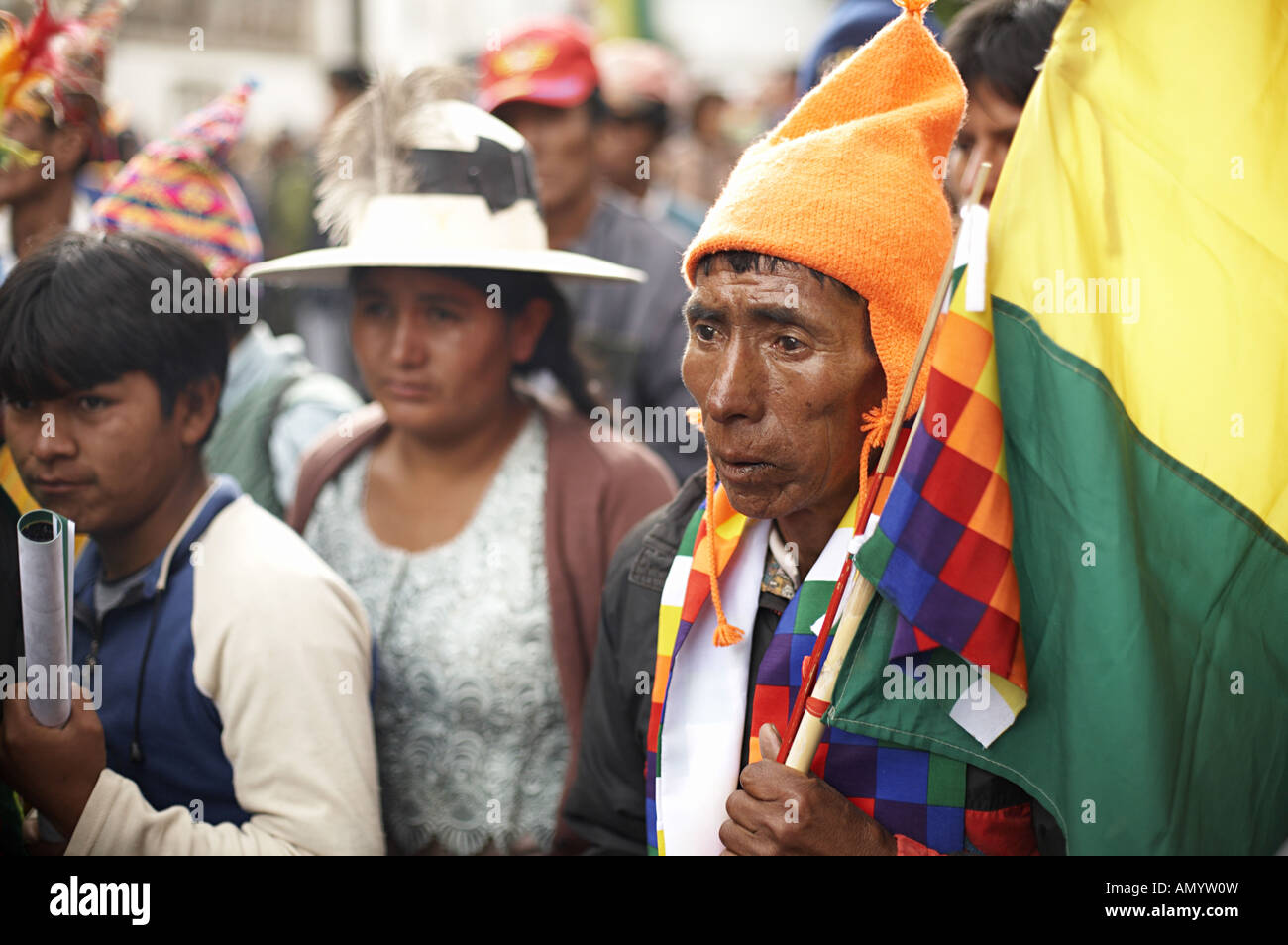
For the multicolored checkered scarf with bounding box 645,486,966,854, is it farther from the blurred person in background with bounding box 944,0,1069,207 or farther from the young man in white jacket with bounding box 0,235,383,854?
the blurred person in background with bounding box 944,0,1069,207

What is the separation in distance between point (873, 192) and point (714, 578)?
70 centimetres

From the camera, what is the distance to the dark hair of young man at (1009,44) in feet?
9.78

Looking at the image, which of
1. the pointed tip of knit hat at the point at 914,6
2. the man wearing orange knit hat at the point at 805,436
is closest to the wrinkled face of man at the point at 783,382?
the man wearing orange knit hat at the point at 805,436

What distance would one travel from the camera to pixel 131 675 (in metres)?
2.34

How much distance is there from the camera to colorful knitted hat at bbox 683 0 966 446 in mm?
1895

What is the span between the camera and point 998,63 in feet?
9.90

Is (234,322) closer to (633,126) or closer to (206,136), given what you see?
(206,136)

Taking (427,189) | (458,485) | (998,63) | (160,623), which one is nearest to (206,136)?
(427,189)

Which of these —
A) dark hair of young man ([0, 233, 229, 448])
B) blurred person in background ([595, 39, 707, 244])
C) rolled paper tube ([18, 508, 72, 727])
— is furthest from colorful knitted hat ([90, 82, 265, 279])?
blurred person in background ([595, 39, 707, 244])

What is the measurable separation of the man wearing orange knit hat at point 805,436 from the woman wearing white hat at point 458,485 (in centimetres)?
77

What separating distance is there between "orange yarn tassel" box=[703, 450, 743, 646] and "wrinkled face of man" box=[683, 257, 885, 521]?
0.10 metres
